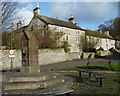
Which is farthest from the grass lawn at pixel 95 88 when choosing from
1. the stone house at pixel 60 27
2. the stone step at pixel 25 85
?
the stone house at pixel 60 27

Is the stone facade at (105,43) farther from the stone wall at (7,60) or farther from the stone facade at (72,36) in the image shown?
the stone wall at (7,60)

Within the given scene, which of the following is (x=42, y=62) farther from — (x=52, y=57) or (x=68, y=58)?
(x=68, y=58)

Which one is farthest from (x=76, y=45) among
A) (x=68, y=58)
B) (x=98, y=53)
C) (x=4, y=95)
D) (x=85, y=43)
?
(x=4, y=95)

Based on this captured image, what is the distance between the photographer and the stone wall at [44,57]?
16.6 metres

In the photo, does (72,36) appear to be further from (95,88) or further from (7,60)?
(95,88)

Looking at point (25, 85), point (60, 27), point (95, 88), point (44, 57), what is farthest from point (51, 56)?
point (25, 85)

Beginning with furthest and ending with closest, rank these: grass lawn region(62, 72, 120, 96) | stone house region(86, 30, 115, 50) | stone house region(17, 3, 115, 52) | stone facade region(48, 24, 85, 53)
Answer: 1. stone house region(86, 30, 115, 50)
2. stone facade region(48, 24, 85, 53)
3. stone house region(17, 3, 115, 52)
4. grass lawn region(62, 72, 120, 96)

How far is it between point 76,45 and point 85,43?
264cm

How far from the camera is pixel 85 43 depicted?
121 feet

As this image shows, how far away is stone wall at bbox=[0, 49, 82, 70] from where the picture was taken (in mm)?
16625

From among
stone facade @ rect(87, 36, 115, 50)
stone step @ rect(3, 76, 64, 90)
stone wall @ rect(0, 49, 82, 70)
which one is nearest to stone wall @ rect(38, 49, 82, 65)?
stone wall @ rect(0, 49, 82, 70)

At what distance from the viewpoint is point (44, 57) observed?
20.8 m

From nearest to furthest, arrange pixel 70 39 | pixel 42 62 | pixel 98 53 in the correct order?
1. pixel 42 62
2. pixel 98 53
3. pixel 70 39

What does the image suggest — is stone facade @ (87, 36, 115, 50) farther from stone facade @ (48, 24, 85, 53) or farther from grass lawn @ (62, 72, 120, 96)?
grass lawn @ (62, 72, 120, 96)
